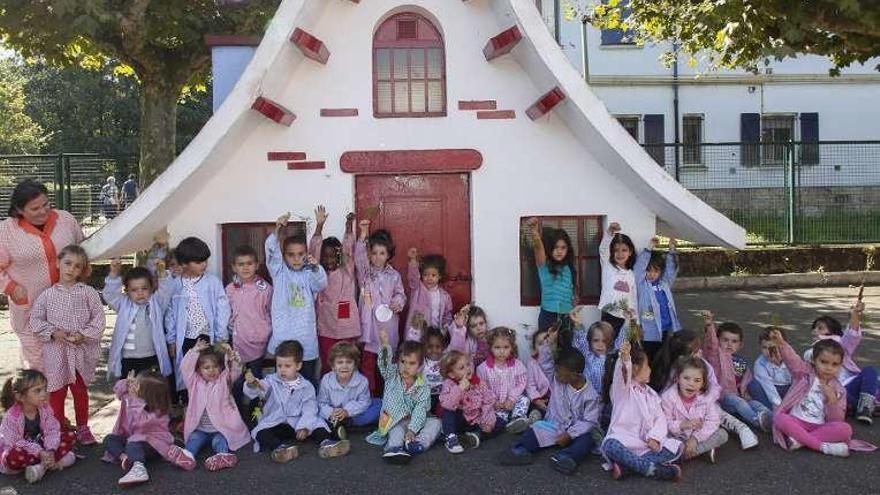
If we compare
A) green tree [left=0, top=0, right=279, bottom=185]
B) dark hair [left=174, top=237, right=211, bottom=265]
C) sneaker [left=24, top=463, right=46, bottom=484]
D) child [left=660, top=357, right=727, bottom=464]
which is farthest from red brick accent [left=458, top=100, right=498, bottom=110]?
green tree [left=0, top=0, right=279, bottom=185]

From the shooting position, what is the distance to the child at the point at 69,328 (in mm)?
5902

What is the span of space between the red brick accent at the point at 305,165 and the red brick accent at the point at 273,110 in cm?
40

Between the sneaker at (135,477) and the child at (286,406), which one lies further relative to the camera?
the child at (286,406)

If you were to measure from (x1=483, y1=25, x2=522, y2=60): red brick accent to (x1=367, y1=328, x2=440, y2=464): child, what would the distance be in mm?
2687

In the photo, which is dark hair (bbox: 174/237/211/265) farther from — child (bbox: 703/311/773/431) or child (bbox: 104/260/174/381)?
child (bbox: 703/311/773/431)

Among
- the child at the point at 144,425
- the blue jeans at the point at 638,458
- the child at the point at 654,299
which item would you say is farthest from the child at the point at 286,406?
the child at the point at 654,299

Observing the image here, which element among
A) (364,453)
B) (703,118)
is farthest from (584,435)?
(703,118)

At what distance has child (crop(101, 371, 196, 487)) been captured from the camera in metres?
5.57

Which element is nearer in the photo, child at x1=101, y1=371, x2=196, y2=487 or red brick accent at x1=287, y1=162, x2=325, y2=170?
child at x1=101, y1=371, x2=196, y2=487

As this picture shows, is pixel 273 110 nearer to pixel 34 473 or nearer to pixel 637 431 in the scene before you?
pixel 34 473

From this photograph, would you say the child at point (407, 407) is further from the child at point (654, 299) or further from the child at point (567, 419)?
the child at point (654, 299)

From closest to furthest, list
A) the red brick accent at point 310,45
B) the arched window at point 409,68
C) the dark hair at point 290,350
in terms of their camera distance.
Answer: the dark hair at point 290,350 < the red brick accent at point 310,45 < the arched window at point 409,68

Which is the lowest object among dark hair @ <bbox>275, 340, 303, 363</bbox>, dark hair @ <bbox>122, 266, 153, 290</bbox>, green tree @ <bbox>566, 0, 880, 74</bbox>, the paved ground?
the paved ground

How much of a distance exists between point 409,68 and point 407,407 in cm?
315
